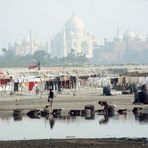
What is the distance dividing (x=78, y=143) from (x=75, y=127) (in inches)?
252

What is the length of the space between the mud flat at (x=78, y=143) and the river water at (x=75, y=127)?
159 cm

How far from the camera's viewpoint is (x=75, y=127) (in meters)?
32.2

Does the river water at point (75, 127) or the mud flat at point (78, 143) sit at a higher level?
the river water at point (75, 127)

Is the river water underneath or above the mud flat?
above

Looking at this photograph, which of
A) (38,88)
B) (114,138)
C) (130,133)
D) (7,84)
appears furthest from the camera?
(7,84)

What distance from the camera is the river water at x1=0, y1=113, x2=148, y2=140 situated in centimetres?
2902

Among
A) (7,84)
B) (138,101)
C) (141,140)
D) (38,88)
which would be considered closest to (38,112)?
(138,101)

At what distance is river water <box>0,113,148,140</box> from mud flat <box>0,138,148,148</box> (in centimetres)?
159

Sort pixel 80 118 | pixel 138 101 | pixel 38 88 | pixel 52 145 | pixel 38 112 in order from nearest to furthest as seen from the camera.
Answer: pixel 52 145
pixel 80 118
pixel 38 112
pixel 138 101
pixel 38 88

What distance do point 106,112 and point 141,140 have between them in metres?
13.1

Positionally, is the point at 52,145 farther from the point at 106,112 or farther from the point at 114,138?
the point at 106,112

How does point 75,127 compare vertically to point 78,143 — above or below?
above

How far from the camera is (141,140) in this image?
2631 cm

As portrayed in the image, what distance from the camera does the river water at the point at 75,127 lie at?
29.0 metres
